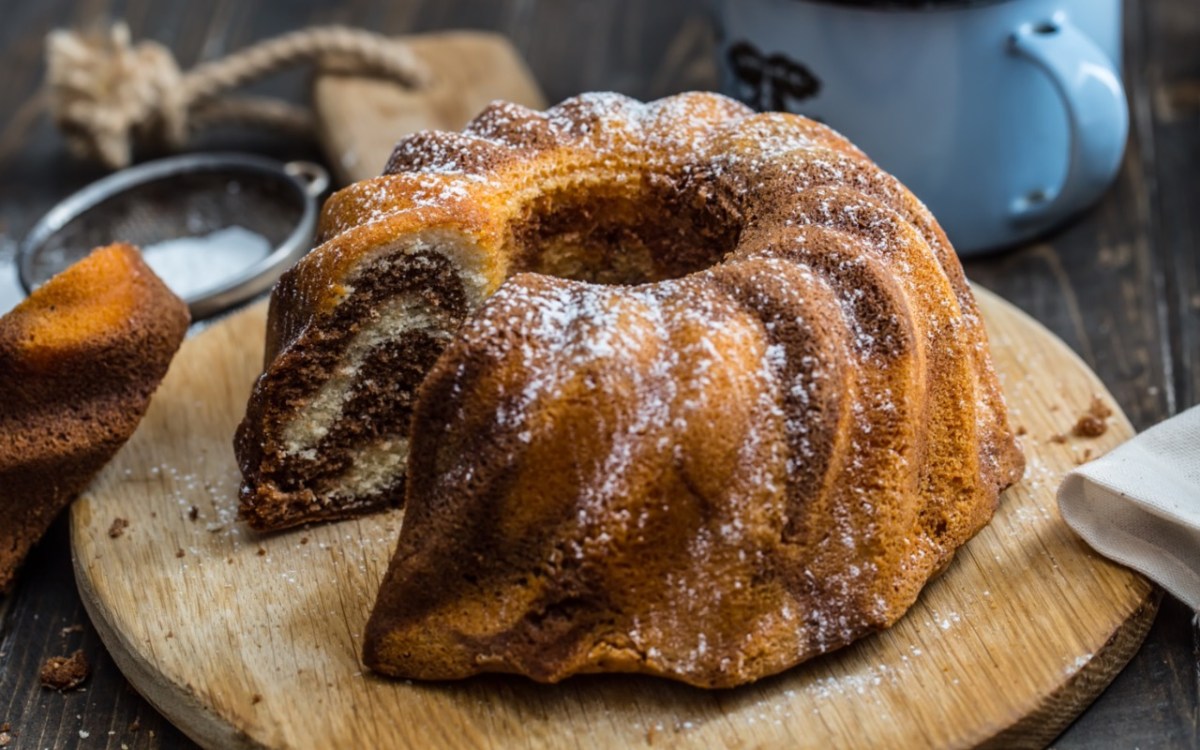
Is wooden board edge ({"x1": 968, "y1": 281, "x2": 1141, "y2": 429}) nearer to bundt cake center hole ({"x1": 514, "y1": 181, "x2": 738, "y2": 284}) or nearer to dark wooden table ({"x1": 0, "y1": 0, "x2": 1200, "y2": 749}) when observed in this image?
dark wooden table ({"x1": 0, "y1": 0, "x2": 1200, "y2": 749})

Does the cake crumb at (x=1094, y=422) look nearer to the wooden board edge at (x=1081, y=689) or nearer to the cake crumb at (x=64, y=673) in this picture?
the wooden board edge at (x=1081, y=689)

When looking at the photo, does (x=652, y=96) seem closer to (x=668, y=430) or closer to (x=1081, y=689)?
(x=668, y=430)

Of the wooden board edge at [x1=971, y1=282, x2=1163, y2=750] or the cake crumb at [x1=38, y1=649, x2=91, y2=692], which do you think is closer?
the wooden board edge at [x1=971, y1=282, x2=1163, y2=750]

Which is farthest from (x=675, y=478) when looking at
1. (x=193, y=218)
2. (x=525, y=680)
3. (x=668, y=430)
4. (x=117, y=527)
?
(x=193, y=218)

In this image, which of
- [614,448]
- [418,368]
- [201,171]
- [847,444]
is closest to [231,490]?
[418,368]

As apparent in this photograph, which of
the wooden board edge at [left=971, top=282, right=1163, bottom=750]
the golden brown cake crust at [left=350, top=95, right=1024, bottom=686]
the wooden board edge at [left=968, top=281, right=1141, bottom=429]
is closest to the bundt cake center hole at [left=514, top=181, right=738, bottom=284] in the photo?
the golden brown cake crust at [left=350, top=95, right=1024, bottom=686]
